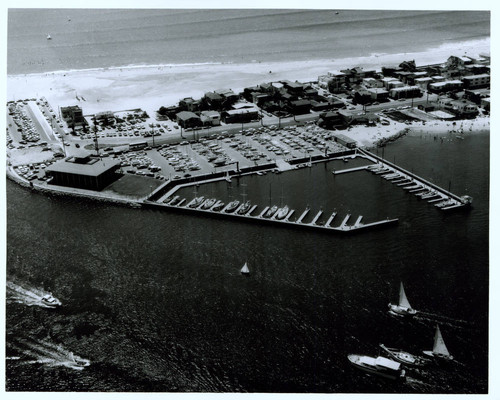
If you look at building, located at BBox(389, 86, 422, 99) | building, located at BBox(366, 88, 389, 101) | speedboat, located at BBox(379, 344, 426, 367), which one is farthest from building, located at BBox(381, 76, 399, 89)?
speedboat, located at BBox(379, 344, 426, 367)

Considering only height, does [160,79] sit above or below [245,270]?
above

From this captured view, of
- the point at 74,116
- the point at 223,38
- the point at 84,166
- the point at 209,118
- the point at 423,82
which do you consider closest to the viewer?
the point at 84,166

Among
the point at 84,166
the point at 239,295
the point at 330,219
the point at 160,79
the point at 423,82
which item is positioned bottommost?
the point at 239,295

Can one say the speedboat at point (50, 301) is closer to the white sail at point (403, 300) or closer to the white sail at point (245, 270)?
the white sail at point (245, 270)

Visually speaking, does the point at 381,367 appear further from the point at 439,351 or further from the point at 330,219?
the point at 330,219

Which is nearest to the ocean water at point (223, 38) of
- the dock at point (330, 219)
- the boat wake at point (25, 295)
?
the dock at point (330, 219)

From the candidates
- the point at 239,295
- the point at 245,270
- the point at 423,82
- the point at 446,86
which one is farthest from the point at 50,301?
the point at 423,82

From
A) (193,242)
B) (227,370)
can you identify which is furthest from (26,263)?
(227,370)
